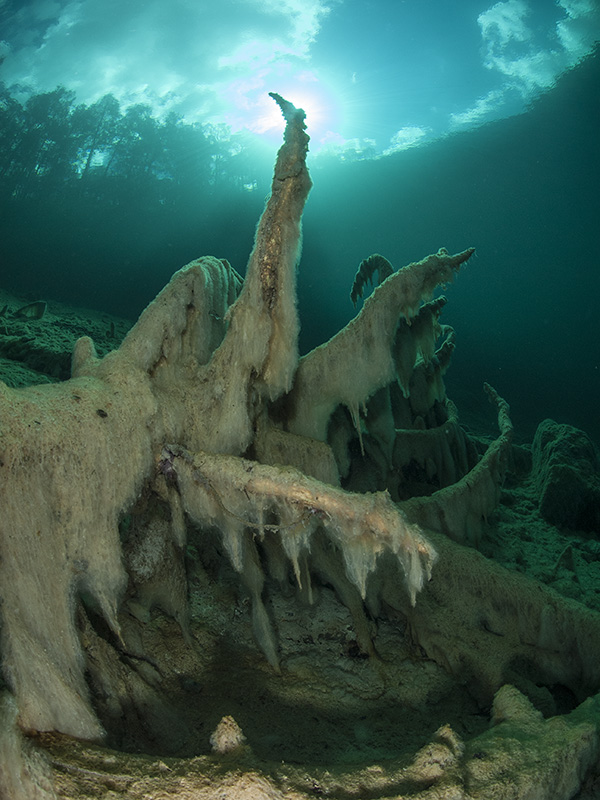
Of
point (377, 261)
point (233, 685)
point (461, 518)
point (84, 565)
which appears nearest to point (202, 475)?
point (84, 565)

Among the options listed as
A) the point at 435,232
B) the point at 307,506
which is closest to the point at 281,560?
the point at 307,506

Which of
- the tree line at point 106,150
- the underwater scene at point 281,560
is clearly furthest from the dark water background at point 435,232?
the underwater scene at point 281,560

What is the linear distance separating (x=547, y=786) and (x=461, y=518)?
3.76 metres

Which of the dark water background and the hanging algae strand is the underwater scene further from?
the dark water background

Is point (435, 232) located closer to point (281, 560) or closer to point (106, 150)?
point (106, 150)

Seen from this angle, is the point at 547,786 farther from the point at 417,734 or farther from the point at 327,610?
the point at 327,610

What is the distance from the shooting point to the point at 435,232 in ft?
279

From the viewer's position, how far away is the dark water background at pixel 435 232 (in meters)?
45.3

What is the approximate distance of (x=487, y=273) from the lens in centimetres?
10775

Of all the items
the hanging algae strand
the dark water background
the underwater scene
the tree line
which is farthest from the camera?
the dark water background

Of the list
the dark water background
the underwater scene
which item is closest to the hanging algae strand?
the underwater scene

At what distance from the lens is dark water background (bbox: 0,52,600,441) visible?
45.3 m

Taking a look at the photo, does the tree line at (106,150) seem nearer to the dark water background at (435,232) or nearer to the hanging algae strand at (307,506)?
the dark water background at (435,232)

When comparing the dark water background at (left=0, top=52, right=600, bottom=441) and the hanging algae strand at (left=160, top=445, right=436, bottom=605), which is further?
the dark water background at (left=0, top=52, right=600, bottom=441)
